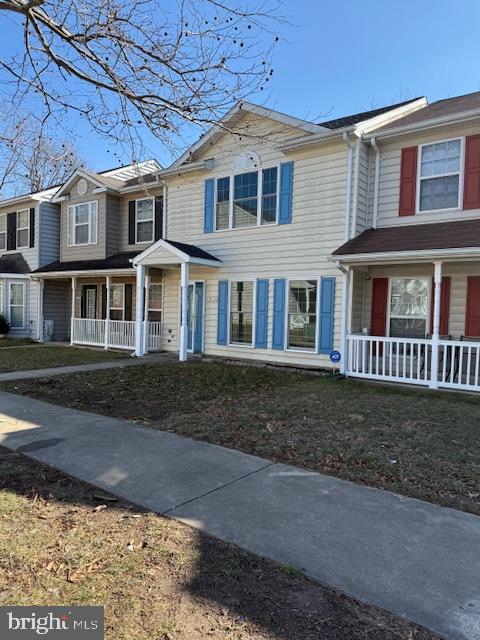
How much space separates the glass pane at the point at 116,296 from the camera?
55.4ft

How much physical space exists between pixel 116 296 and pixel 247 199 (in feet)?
23.3

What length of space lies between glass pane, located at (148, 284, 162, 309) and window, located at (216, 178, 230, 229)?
342cm

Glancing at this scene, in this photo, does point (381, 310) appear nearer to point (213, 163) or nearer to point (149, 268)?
point (213, 163)

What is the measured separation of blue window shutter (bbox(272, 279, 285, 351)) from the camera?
1180 cm

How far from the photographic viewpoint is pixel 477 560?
291cm

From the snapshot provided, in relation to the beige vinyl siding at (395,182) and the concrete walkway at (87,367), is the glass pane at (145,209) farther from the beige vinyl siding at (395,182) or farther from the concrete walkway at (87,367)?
the beige vinyl siding at (395,182)

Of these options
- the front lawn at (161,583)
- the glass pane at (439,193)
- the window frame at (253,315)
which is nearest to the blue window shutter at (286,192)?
the window frame at (253,315)

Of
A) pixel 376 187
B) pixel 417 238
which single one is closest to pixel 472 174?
pixel 417 238

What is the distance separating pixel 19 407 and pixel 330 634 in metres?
6.19

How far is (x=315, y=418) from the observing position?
6602mm

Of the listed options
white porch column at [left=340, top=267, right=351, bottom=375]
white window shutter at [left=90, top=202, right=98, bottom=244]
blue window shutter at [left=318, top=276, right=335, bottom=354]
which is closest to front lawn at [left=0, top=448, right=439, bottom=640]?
white porch column at [left=340, top=267, right=351, bottom=375]

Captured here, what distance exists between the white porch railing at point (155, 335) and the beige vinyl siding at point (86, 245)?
366 cm

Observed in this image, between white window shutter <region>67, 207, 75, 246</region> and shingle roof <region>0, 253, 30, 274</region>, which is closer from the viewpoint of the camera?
white window shutter <region>67, 207, 75, 246</region>

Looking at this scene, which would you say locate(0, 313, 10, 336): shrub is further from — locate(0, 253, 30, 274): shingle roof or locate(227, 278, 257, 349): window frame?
locate(227, 278, 257, 349): window frame
